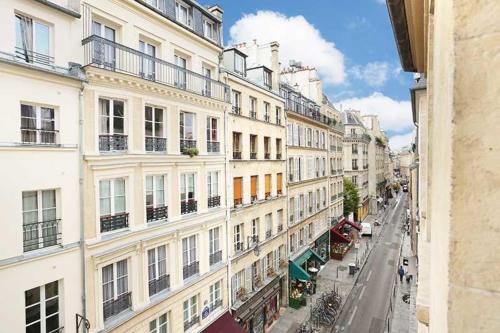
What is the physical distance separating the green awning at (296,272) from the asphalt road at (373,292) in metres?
4.01

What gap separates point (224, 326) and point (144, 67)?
13869mm

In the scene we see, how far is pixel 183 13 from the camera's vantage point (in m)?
16.1

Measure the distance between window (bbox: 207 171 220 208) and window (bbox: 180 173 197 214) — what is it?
1.41 m

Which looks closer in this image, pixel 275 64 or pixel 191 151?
pixel 191 151

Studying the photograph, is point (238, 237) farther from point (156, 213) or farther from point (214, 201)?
point (156, 213)

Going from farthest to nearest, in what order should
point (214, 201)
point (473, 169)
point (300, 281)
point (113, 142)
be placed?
point (300, 281) < point (214, 201) < point (113, 142) < point (473, 169)

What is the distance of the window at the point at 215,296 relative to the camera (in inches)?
684

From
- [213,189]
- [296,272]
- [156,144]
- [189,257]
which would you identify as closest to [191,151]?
[156,144]

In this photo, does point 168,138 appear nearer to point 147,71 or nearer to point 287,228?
point 147,71

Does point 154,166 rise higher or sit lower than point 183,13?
lower

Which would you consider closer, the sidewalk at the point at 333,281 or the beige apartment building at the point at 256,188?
the beige apartment building at the point at 256,188

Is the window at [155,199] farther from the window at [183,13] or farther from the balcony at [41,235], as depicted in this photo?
the window at [183,13]

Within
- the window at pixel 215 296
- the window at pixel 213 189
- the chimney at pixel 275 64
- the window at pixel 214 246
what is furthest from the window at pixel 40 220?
the chimney at pixel 275 64

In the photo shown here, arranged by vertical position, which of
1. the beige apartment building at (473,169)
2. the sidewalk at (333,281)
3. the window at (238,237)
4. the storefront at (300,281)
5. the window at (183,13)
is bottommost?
the sidewalk at (333,281)
